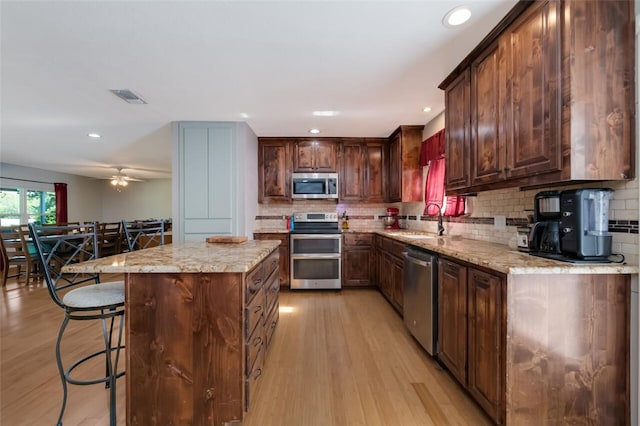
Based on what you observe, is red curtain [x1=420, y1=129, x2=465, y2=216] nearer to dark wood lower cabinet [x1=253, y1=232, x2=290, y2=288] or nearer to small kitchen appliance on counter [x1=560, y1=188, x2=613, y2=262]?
small kitchen appliance on counter [x1=560, y1=188, x2=613, y2=262]

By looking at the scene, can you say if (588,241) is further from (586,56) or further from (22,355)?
(22,355)

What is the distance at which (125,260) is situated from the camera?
59.5 inches

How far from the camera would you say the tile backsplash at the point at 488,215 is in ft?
4.48

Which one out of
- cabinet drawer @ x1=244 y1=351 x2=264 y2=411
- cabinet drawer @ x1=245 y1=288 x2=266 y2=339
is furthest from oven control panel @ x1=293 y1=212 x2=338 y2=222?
cabinet drawer @ x1=244 y1=351 x2=264 y2=411

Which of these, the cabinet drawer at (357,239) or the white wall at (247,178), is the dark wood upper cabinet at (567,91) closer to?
the cabinet drawer at (357,239)

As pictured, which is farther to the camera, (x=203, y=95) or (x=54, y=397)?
(x=203, y=95)

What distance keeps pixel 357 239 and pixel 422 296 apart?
1.88m

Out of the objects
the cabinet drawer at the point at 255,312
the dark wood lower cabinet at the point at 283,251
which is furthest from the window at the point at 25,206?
the cabinet drawer at the point at 255,312

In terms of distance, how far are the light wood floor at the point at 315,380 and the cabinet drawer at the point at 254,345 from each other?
29cm

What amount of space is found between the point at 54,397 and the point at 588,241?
3258 millimetres

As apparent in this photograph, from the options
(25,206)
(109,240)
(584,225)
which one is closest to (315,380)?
(584,225)

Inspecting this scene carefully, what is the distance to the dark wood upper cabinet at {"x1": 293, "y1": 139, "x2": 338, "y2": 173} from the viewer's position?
4.30 metres

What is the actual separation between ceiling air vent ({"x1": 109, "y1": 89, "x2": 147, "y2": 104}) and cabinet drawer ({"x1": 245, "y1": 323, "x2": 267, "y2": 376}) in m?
2.51

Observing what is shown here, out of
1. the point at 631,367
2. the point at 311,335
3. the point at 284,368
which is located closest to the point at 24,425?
the point at 284,368
